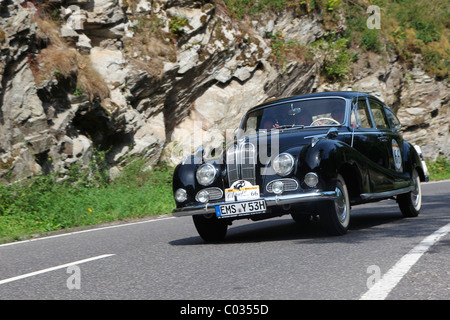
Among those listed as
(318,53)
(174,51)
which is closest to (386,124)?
(174,51)

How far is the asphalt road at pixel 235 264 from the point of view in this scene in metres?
4.50

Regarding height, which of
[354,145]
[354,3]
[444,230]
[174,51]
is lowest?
[444,230]

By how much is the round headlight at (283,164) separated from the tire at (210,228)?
1199 millimetres

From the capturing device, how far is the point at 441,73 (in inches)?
1217

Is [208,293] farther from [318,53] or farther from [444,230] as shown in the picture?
[318,53]

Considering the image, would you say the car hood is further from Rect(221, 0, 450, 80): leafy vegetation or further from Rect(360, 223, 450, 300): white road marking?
Rect(221, 0, 450, 80): leafy vegetation

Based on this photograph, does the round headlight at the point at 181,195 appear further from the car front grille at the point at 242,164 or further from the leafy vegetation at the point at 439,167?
the leafy vegetation at the point at 439,167

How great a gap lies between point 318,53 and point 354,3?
5840 millimetres

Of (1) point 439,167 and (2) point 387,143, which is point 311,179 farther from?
(1) point 439,167

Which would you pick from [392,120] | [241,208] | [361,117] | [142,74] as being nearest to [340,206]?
[241,208]

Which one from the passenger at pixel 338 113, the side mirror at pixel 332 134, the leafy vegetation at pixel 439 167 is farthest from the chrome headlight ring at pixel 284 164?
the leafy vegetation at pixel 439 167

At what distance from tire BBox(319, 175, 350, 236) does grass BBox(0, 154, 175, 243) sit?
4.90m

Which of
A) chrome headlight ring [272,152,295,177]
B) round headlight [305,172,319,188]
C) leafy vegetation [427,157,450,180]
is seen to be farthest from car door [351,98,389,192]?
leafy vegetation [427,157,450,180]

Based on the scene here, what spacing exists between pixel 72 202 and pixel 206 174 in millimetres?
5343
